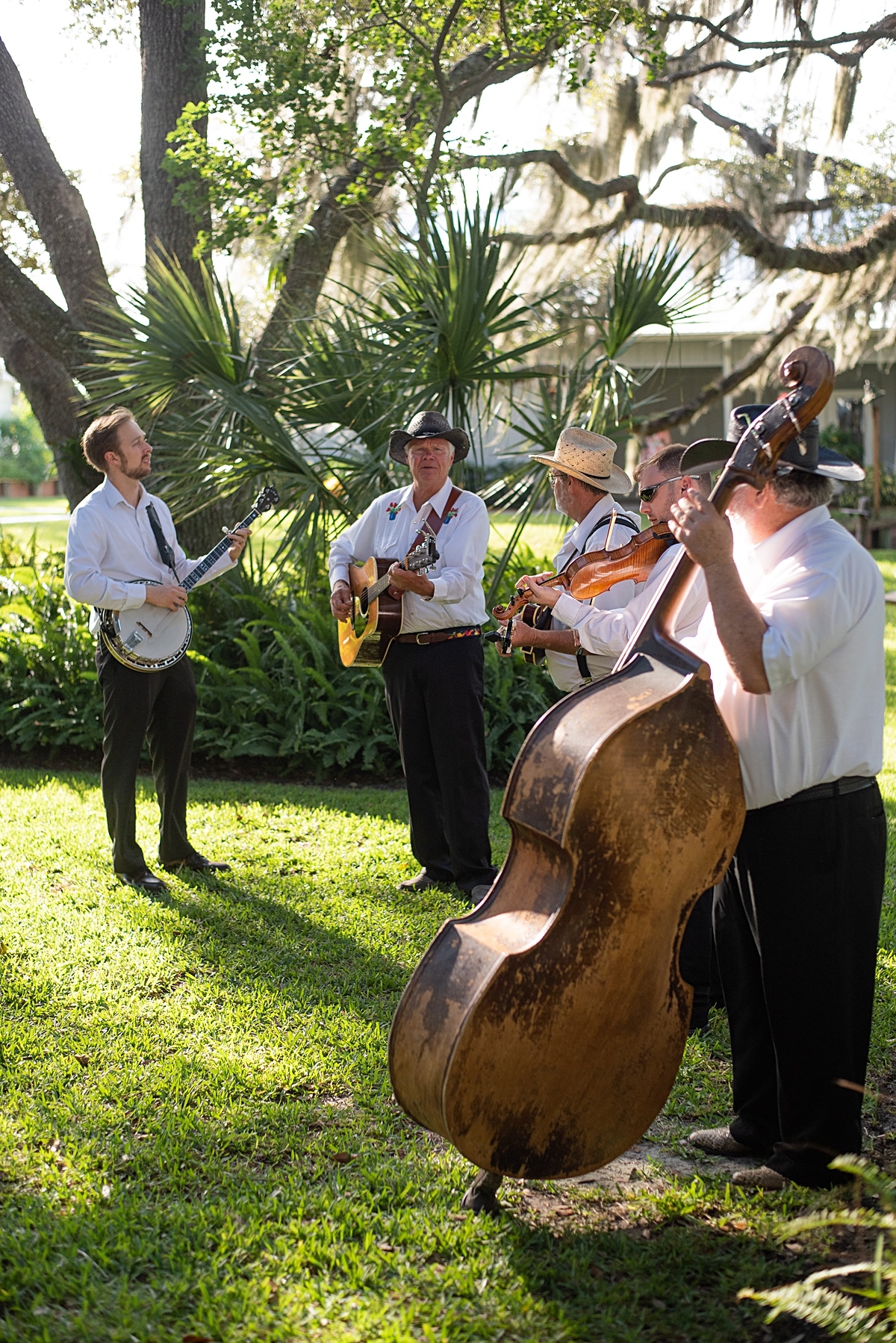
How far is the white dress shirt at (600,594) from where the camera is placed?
4516 mm

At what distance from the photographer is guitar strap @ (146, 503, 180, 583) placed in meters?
Result: 5.56

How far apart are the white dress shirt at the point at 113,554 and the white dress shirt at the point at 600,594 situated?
1.83 meters

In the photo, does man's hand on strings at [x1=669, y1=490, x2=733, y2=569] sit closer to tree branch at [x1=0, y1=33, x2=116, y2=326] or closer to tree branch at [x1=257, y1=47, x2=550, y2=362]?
tree branch at [x1=257, y1=47, x2=550, y2=362]

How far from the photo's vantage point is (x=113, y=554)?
5.36m

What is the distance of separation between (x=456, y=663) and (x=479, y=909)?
274 centimetres

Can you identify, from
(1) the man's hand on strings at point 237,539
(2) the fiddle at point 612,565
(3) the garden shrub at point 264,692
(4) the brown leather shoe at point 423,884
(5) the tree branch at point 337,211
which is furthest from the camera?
(5) the tree branch at point 337,211

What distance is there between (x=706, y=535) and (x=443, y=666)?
2845mm

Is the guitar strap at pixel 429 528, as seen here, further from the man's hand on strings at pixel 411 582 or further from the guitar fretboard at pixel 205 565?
the guitar fretboard at pixel 205 565

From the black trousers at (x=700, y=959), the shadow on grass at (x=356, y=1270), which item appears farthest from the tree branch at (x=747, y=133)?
the shadow on grass at (x=356, y=1270)

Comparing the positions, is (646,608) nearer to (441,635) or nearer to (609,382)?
(441,635)

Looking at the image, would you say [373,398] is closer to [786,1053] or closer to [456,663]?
[456,663]

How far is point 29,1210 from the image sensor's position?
115 inches

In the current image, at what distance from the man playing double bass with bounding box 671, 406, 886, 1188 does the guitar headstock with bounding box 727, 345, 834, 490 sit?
0.37 ft

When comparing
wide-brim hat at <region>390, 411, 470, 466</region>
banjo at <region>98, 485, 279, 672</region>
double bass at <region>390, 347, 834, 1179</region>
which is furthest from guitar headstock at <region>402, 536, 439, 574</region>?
double bass at <region>390, 347, 834, 1179</region>
